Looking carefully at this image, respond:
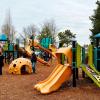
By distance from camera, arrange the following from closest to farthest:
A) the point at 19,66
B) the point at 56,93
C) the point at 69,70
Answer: the point at 56,93
the point at 69,70
the point at 19,66

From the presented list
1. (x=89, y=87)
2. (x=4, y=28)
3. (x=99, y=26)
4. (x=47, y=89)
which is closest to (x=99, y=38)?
(x=89, y=87)

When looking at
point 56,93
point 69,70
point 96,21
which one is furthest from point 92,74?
point 96,21

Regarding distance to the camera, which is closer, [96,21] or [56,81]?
[56,81]

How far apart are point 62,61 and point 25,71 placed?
27.7 feet

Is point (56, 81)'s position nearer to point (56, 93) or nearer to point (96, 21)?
point (56, 93)

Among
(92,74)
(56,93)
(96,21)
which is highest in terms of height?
(96,21)

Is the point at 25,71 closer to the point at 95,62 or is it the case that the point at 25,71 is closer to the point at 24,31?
the point at 95,62

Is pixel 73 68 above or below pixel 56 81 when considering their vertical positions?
above

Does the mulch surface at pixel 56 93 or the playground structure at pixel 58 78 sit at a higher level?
the playground structure at pixel 58 78

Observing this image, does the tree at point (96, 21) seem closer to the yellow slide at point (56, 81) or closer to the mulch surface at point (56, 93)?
the mulch surface at point (56, 93)

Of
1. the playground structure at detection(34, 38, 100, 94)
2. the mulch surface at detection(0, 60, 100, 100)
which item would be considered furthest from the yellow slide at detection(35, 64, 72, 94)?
the mulch surface at detection(0, 60, 100, 100)

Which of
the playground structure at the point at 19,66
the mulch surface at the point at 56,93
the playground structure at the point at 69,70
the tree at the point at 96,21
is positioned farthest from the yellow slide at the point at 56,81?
the tree at the point at 96,21

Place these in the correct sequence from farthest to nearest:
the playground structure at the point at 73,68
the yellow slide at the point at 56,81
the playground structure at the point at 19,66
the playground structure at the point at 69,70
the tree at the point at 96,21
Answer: the tree at the point at 96,21 → the playground structure at the point at 19,66 → the playground structure at the point at 69,70 → the playground structure at the point at 73,68 → the yellow slide at the point at 56,81

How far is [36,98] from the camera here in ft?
46.8
